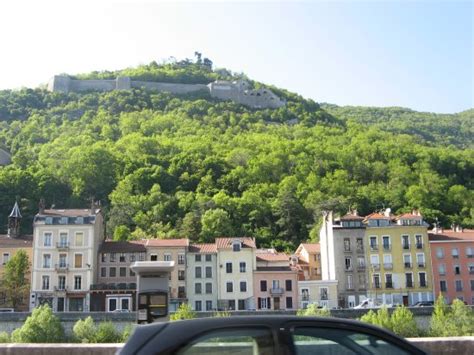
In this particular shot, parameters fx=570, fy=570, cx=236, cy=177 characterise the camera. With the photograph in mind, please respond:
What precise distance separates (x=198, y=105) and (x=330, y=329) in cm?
15457

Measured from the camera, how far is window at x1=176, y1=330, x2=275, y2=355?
436cm

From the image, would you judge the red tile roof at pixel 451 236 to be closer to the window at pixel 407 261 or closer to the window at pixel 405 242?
the window at pixel 405 242

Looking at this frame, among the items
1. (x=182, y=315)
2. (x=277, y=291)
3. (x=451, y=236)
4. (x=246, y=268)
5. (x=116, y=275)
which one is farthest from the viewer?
(x=451, y=236)

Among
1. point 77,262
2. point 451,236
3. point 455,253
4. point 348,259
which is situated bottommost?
point 348,259

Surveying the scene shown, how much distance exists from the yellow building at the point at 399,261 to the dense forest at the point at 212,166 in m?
25.2

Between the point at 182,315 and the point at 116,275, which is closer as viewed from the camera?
the point at 182,315

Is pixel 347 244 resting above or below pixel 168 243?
below

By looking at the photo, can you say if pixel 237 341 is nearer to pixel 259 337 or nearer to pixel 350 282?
pixel 259 337

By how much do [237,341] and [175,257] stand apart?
52.4m

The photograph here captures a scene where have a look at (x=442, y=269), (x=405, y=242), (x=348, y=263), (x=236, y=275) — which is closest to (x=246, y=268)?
(x=236, y=275)

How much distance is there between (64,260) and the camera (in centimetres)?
5488

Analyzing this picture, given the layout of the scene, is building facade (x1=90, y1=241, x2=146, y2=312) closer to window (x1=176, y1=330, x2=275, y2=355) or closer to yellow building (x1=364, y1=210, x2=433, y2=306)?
yellow building (x1=364, y1=210, x2=433, y2=306)

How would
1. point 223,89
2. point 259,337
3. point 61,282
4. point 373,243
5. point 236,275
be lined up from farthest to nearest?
point 223,89
point 373,243
point 236,275
point 61,282
point 259,337

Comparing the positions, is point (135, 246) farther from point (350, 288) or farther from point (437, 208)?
point (437, 208)
